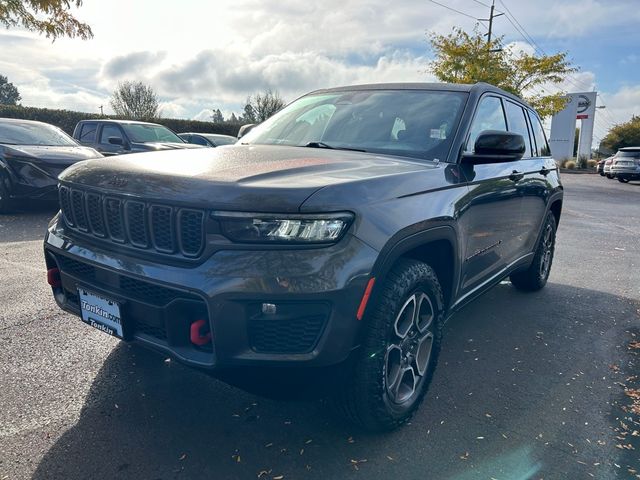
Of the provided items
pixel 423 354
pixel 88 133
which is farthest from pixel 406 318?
pixel 88 133

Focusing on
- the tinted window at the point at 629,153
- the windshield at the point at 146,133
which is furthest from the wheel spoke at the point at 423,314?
the tinted window at the point at 629,153

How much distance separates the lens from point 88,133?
37.7 ft

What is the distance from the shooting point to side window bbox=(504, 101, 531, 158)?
418 cm

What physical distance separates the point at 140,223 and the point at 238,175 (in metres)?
0.48

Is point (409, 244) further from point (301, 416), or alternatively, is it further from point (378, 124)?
point (378, 124)

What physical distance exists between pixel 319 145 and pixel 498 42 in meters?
23.8

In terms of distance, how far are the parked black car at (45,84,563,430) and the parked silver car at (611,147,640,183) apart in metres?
25.2

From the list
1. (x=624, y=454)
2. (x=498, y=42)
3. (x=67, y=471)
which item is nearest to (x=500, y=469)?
(x=624, y=454)

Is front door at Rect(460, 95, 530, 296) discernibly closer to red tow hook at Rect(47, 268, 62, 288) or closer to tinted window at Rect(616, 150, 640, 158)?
red tow hook at Rect(47, 268, 62, 288)

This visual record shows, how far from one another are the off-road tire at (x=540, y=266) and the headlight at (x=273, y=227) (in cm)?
346

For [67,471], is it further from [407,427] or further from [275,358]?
[407,427]

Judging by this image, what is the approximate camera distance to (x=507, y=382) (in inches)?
126

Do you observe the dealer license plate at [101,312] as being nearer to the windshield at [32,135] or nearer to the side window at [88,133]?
Answer: the windshield at [32,135]

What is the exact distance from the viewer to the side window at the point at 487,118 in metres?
3.25
